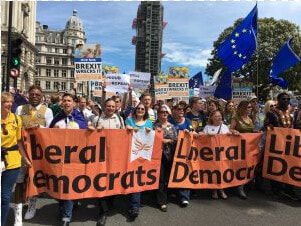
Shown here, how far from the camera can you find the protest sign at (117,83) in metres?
9.23

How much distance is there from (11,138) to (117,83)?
516cm

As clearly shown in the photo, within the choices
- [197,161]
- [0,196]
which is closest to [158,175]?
[197,161]

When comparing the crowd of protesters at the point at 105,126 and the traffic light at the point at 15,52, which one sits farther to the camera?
the traffic light at the point at 15,52

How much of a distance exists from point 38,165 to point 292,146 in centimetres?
431

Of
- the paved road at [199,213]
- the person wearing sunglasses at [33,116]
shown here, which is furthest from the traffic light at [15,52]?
the paved road at [199,213]

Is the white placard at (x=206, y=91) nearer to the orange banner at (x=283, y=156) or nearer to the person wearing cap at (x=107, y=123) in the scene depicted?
the orange banner at (x=283, y=156)

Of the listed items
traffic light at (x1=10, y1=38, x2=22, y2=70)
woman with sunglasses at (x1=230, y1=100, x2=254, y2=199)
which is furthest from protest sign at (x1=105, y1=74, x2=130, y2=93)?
traffic light at (x1=10, y1=38, x2=22, y2=70)

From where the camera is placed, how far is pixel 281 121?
6.67 metres

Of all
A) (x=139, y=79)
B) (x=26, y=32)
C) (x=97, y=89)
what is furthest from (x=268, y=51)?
(x=26, y=32)

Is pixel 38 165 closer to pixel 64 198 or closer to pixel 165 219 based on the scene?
pixel 64 198

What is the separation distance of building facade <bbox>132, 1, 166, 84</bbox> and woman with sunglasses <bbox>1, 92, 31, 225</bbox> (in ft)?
394

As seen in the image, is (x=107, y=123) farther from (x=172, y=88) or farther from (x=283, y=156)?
(x=172, y=88)

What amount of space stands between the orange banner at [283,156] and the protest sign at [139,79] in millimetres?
5178

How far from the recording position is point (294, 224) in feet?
17.3
